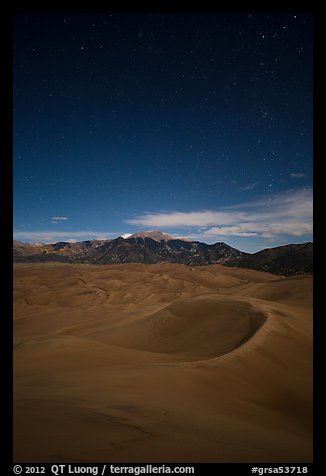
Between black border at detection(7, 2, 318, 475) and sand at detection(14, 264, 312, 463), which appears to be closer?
black border at detection(7, 2, 318, 475)

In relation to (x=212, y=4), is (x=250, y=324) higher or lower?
lower

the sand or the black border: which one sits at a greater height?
the black border
